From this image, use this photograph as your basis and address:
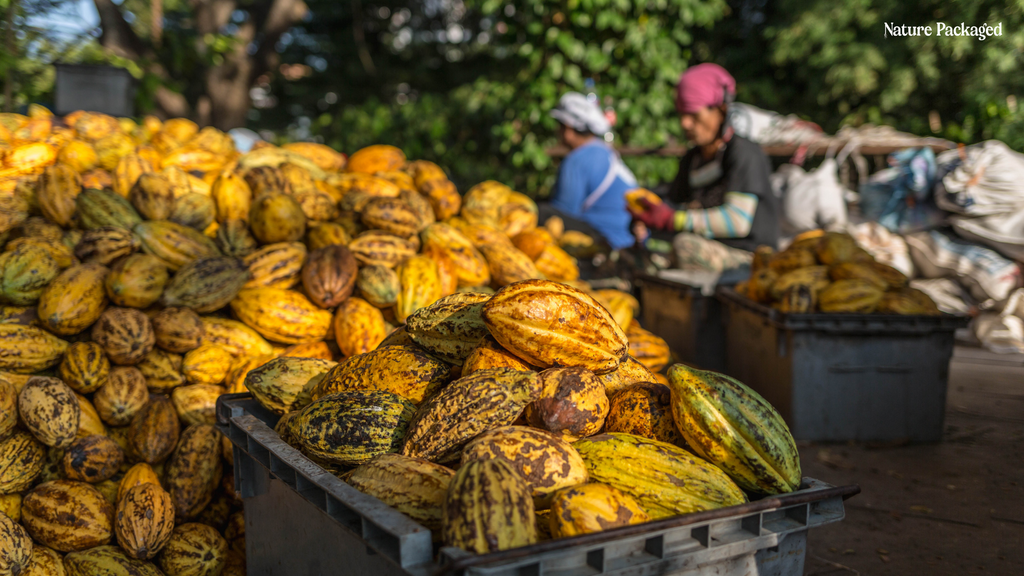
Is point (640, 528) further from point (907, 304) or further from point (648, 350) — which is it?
point (907, 304)

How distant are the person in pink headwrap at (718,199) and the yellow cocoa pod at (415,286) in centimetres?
304

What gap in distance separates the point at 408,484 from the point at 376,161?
128 inches

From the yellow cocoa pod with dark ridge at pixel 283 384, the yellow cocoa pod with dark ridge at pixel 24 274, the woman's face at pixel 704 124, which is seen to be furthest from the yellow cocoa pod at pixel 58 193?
the woman's face at pixel 704 124

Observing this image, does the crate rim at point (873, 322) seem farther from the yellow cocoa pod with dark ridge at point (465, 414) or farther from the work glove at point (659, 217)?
the yellow cocoa pod with dark ridge at point (465, 414)

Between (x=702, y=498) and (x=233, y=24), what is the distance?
1389 cm

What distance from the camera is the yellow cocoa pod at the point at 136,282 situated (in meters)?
2.69

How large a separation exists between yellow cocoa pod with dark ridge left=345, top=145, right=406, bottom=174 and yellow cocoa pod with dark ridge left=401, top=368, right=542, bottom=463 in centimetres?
291

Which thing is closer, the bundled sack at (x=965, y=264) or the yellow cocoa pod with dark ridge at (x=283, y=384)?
the yellow cocoa pod with dark ridge at (x=283, y=384)

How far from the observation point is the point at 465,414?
1646 millimetres

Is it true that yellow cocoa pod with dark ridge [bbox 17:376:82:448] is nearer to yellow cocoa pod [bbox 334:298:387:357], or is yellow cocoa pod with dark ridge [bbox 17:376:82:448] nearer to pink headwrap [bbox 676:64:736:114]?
yellow cocoa pod [bbox 334:298:387:357]

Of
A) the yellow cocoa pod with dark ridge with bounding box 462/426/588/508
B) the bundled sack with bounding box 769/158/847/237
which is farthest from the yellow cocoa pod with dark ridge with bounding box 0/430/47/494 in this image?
the bundled sack with bounding box 769/158/847/237

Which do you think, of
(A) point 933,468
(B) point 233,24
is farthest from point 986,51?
(B) point 233,24

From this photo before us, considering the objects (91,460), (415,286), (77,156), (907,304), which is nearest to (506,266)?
(415,286)

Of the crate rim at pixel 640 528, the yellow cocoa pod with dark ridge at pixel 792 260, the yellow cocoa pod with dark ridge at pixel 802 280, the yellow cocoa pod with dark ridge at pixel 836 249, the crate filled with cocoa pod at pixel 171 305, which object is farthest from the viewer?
the yellow cocoa pod with dark ridge at pixel 792 260
